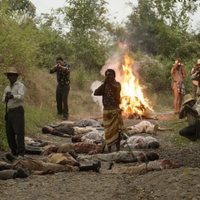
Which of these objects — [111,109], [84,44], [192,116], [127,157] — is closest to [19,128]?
[127,157]

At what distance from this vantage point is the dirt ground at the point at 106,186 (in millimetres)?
8008

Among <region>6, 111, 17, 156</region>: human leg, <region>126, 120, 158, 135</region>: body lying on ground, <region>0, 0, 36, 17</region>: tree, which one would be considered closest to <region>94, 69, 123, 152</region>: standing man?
<region>6, 111, 17, 156</region>: human leg

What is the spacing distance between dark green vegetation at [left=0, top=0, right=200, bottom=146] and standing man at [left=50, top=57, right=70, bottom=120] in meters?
0.52

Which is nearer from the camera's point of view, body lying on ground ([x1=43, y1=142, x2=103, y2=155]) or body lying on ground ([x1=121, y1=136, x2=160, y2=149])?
body lying on ground ([x1=43, y1=142, x2=103, y2=155])

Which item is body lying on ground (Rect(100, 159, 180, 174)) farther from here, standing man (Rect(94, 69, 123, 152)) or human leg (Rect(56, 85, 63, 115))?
human leg (Rect(56, 85, 63, 115))

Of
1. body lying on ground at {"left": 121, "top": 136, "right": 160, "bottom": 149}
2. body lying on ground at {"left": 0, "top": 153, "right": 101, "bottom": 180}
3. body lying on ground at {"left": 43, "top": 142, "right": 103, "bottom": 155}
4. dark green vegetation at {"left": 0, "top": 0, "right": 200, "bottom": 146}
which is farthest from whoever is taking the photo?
dark green vegetation at {"left": 0, "top": 0, "right": 200, "bottom": 146}

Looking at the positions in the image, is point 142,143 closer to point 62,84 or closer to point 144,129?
point 144,129

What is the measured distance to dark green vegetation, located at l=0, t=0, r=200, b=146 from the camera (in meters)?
20.7

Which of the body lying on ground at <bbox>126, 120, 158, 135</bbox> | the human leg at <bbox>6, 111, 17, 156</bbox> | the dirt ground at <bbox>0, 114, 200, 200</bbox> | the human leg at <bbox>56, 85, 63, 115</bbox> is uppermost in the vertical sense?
the human leg at <bbox>56, 85, 63, 115</bbox>

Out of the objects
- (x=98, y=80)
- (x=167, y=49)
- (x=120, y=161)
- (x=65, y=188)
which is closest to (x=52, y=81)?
(x=98, y=80)

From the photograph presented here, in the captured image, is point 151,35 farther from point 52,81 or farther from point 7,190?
point 7,190

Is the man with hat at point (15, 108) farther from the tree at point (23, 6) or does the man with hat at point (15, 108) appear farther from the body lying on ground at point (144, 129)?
the tree at point (23, 6)

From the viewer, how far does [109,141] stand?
1318 centimetres

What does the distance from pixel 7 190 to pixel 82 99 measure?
20.0m
